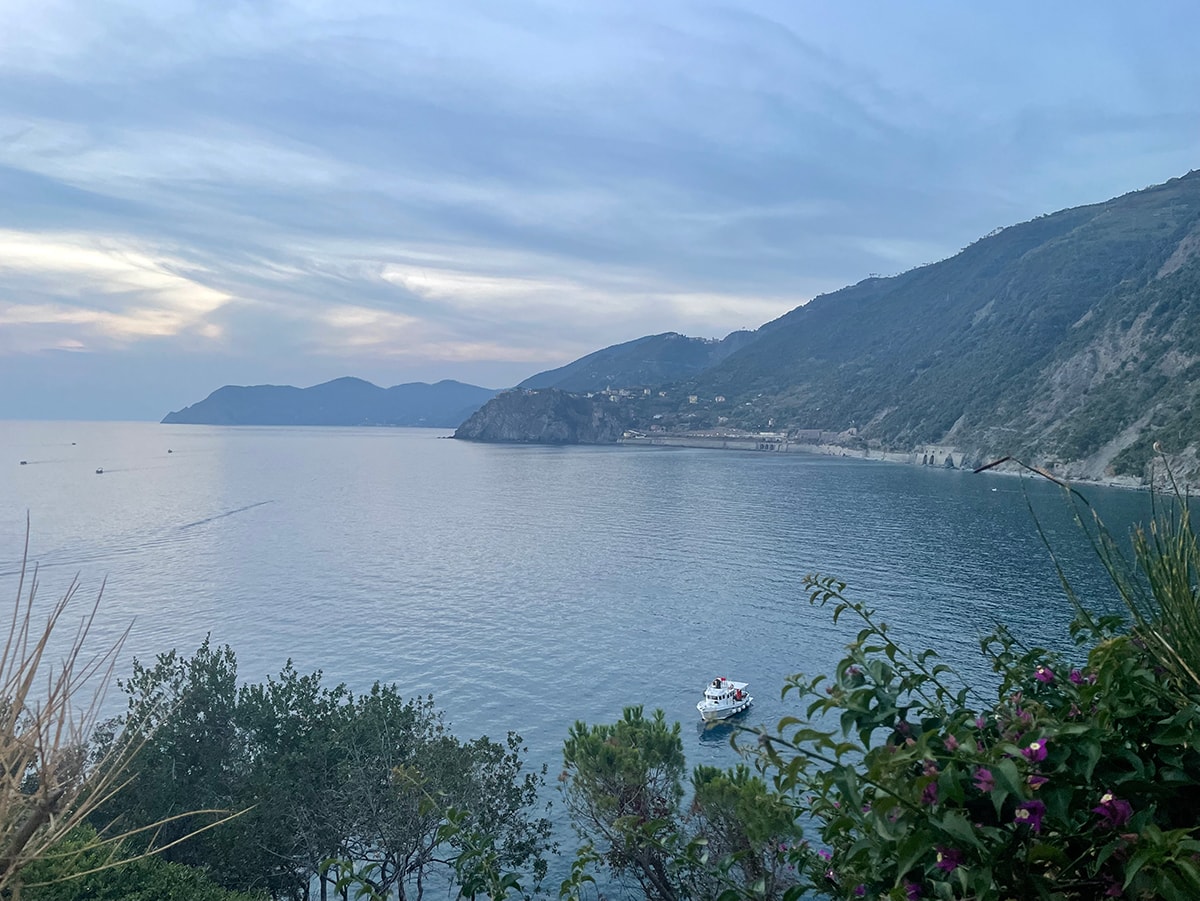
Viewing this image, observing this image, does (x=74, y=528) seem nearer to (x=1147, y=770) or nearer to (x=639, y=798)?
(x=639, y=798)

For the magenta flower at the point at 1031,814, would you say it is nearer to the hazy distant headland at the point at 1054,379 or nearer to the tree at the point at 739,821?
the tree at the point at 739,821

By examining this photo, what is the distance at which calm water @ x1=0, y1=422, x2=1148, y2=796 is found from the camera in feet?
102

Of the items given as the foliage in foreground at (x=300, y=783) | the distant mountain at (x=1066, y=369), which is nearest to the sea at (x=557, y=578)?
the foliage in foreground at (x=300, y=783)

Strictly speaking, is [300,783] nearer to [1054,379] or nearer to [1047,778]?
[1047,778]

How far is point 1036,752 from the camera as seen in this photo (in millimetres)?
2020

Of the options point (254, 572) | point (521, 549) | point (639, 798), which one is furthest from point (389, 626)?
point (639, 798)

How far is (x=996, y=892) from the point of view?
1.92 m

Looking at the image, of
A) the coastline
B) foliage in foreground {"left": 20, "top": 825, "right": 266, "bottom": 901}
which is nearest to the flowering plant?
foliage in foreground {"left": 20, "top": 825, "right": 266, "bottom": 901}

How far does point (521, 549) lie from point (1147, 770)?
54.8 metres

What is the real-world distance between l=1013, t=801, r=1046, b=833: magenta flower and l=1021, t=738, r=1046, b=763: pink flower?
4.2 inches

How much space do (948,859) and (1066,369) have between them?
125855 mm

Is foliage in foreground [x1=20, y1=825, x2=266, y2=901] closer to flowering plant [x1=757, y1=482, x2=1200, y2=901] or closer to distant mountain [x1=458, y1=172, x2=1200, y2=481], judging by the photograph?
flowering plant [x1=757, y1=482, x2=1200, y2=901]

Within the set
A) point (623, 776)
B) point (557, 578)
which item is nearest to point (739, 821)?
point (623, 776)

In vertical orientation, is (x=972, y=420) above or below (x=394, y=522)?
above
